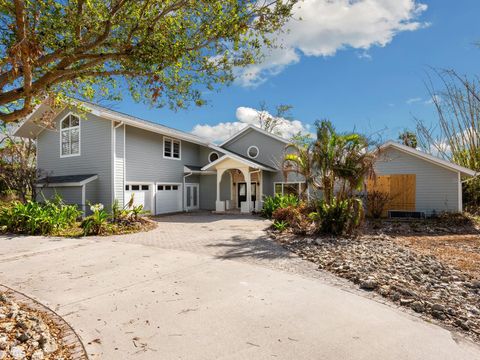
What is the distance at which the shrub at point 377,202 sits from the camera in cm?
1631

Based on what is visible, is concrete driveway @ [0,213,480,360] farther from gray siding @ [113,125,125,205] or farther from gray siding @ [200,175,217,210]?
gray siding @ [200,175,217,210]

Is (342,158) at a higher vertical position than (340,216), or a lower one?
higher

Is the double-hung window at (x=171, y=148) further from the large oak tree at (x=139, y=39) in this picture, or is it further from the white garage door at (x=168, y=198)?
the large oak tree at (x=139, y=39)

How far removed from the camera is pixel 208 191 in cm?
2197

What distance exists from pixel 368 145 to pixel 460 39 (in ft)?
16.3

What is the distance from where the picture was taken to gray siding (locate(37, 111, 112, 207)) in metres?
15.6

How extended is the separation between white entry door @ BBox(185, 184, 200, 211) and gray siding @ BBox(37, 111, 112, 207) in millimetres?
6215

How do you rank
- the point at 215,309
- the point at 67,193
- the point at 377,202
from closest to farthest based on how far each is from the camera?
the point at 215,309 → the point at 67,193 → the point at 377,202

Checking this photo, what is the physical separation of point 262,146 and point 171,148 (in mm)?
6192

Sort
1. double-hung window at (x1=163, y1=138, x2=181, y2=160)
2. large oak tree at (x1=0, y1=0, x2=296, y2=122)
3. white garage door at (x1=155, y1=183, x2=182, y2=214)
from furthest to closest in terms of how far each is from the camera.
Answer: double-hung window at (x1=163, y1=138, x2=181, y2=160), white garage door at (x1=155, y1=183, x2=182, y2=214), large oak tree at (x1=0, y1=0, x2=296, y2=122)

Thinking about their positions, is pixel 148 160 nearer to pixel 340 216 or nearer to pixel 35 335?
pixel 340 216

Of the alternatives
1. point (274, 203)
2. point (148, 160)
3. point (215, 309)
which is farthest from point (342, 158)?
point (148, 160)

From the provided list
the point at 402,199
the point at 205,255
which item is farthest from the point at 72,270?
the point at 402,199

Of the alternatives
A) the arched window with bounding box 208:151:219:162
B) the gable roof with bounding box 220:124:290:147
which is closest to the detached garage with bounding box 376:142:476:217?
the gable roof with bounding box 220:124:290:147
